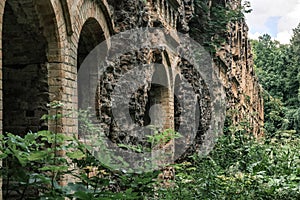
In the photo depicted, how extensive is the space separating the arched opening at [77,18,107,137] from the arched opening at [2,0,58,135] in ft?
4.78

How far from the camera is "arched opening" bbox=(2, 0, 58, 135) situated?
4.91m

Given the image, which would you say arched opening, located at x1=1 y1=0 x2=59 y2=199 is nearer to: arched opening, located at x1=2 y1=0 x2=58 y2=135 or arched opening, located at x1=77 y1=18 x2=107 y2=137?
arched opening, located at x1=2 y1=0 x2=58 y2=135

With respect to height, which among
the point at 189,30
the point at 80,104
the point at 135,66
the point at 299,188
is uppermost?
the point at 189,30

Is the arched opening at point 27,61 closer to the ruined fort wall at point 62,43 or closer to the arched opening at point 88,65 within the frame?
the ruined fort wall at point 62,43

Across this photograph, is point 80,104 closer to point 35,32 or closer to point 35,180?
point 35,32

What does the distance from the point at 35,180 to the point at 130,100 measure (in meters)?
5.27

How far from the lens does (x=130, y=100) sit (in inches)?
295

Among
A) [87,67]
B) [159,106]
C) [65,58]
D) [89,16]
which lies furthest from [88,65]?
[159,106]

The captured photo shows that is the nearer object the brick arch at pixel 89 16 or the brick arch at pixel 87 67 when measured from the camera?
the brick arch at pixel 89 16

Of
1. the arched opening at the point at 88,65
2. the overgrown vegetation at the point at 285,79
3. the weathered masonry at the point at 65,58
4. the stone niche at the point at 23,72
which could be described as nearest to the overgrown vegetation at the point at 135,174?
the stone niche at the point at 23,72

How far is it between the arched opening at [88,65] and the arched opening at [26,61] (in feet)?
4.78

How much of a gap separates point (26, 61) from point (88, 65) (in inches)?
Answer: 68.5

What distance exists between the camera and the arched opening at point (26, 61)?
491 cm

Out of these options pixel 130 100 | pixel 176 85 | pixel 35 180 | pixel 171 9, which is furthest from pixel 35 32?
pixel 176 85
